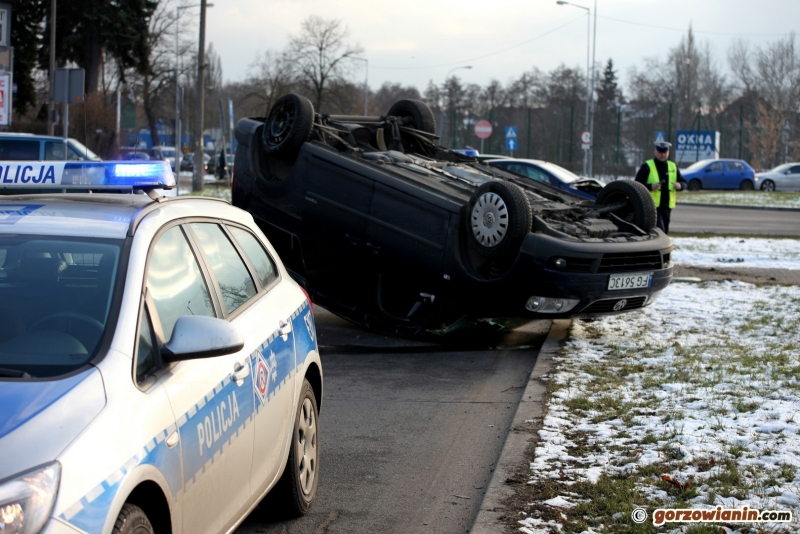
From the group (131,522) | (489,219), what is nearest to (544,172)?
(489,219)

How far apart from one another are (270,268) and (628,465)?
7.00ft

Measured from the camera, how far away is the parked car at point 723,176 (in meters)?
42.2

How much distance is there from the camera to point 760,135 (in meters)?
59.7

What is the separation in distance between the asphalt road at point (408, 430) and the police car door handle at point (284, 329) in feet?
2.73

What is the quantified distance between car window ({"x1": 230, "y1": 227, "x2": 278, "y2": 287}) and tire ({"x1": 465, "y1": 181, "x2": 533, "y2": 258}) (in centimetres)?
358

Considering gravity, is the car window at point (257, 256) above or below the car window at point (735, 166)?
below

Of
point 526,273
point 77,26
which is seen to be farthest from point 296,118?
point 77,26

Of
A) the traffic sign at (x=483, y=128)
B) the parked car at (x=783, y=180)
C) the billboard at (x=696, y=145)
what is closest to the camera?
the traffic sign at (x=483, y=128)

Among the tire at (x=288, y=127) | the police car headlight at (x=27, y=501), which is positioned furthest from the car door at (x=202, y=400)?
the tire at (x=288, y=127)

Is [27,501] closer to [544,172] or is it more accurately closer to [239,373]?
[239,373]

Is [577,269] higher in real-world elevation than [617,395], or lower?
higher

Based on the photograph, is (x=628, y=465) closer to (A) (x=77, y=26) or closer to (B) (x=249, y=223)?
(B) (x=249, y=223)

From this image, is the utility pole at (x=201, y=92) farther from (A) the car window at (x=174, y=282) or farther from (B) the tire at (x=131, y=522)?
(B) the tire at (x=131, y=522)

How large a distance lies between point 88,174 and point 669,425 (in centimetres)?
371
